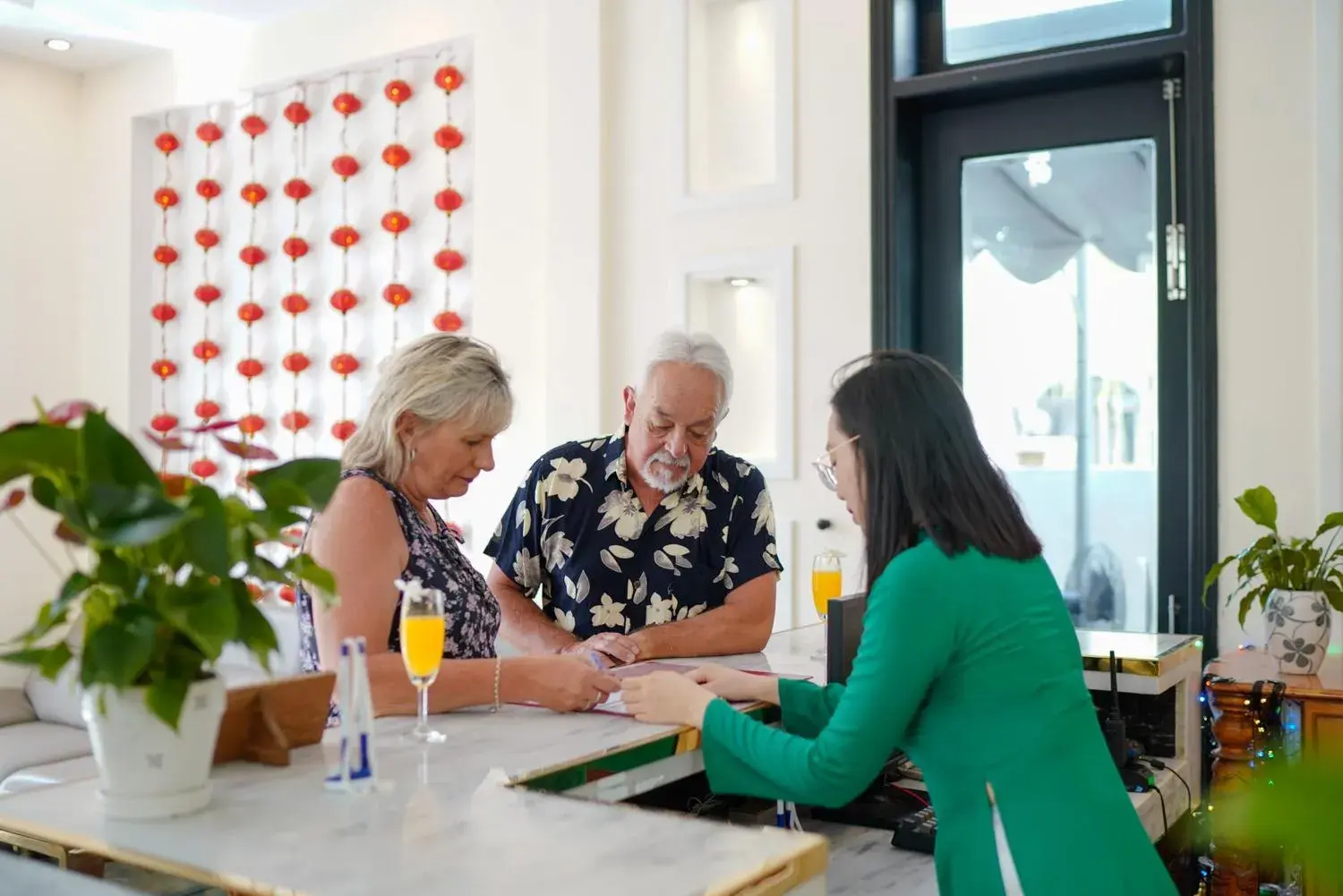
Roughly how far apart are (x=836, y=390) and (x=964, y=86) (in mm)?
2540

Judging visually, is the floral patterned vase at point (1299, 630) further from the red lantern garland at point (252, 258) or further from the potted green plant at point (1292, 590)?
the red lantern garland at point (252, 258)

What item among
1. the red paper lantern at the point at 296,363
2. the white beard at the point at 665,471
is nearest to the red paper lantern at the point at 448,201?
the red paper lantern at the point at 296,363

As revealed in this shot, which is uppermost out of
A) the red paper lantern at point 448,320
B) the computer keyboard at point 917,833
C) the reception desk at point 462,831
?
the red paper lantern at point 448,320

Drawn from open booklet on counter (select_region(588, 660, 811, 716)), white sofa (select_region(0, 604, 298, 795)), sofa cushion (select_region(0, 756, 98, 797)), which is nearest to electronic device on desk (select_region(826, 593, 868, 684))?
open booklet on counter (select_region(588, 660, 811, 716))

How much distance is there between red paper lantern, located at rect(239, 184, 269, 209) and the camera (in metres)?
5.64

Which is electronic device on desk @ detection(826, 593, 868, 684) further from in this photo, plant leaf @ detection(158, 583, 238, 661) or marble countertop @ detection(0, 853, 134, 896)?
marble countertop @ detection(0, 853, 134, 896)

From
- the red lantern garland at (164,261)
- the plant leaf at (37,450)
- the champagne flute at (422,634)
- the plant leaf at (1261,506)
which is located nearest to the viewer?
the plant leaf at (37,450)

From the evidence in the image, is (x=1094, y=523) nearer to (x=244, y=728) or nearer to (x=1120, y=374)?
(x=1120, y=374)

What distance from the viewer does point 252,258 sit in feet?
18.6

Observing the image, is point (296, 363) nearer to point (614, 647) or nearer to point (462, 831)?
point (614, 647)

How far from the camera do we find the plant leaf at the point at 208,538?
3.84ft

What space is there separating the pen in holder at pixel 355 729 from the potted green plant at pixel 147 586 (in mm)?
120

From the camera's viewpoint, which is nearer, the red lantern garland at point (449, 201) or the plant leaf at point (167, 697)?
the plant leaf at point (167, 697)

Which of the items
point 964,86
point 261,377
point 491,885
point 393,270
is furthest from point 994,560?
point 261,377
